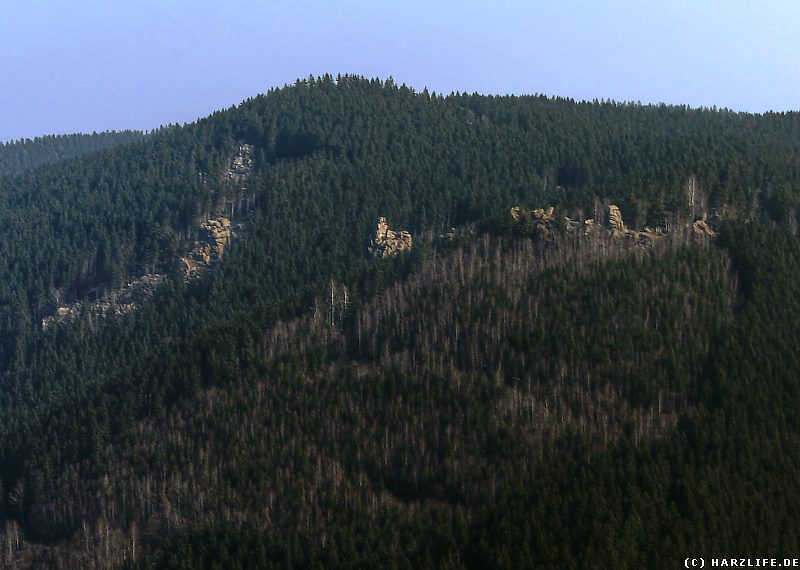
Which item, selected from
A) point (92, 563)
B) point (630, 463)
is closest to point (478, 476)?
point (630, 463)

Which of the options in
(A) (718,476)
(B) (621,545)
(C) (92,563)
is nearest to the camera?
(B) (621,545)

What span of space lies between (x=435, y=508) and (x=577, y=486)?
21869 mm

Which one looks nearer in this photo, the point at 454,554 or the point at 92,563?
the point at 454,554

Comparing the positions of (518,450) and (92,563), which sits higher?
(518,450)

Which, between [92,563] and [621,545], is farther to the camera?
[92,563]

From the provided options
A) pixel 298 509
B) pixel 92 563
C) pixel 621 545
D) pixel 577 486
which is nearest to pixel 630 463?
pixel 577 486

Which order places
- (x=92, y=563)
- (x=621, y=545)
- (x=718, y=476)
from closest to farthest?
1. (x=621, y=545)
2. (x=718, y=476)
3. (x=92, y=563)

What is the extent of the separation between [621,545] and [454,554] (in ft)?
76.9

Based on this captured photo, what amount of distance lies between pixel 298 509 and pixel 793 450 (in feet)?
243

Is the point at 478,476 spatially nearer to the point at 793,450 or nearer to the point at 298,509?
the point at 298,509

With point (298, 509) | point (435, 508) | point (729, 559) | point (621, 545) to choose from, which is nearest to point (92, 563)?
point (298, 509)

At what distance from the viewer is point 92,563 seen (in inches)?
7800

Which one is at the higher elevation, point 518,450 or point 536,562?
point 518,450

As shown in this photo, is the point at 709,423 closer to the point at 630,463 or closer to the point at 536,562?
the point at 630,463
